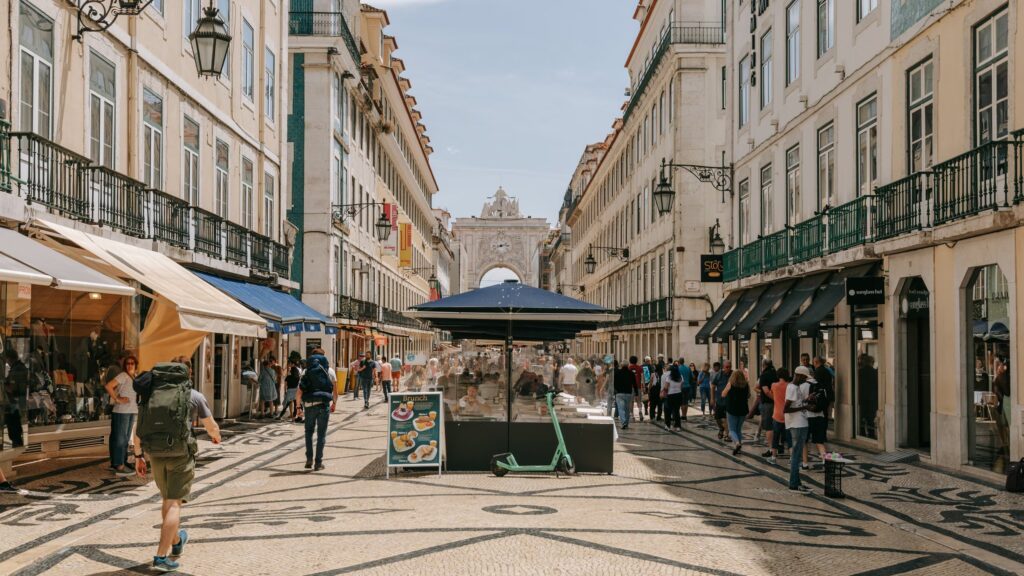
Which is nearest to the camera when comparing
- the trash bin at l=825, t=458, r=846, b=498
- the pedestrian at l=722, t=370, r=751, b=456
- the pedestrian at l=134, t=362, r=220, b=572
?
the pedestrian at l=134, t=362, r=220, b=572

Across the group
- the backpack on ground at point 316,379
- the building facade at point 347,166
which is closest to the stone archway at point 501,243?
the building facade at point 347,166

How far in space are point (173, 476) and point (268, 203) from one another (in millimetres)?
19907

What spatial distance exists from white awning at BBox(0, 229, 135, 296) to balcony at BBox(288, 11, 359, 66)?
22.9m

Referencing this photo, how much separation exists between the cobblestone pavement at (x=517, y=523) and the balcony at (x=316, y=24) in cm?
2204

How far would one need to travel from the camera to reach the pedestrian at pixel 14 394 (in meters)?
12.1

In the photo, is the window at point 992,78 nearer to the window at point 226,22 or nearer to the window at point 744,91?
the window at point 744,91

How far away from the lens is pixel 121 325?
16328mm

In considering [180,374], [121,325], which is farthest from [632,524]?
[121,325]

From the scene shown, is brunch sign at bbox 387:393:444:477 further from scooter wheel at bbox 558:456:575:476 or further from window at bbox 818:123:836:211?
window at bbox 818:123:836:211

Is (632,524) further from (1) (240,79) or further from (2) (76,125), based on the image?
(1) (240,79)

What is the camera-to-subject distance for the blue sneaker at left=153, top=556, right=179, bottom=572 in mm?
7258

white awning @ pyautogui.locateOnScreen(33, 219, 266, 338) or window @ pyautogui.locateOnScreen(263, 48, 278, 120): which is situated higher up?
window @ pyautogui.locateOnScreen(263, 48, 278, 120)

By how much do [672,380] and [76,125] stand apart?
Answer: 12.5m

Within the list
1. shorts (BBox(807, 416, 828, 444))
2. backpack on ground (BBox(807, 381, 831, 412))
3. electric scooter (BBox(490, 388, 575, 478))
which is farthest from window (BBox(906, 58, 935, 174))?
electric scooter (BBox(490, 388, 575, 478))
